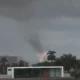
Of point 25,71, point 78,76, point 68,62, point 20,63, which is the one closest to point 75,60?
point 68,62

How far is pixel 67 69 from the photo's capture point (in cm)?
12900

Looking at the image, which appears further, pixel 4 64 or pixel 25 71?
pixel 4 64

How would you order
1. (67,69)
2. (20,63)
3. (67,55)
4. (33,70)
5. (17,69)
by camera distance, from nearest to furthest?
(33,70), (17,69), (20,63), (67,69), (67,55)

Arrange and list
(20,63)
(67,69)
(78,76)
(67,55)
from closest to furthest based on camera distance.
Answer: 1. (78,76)
2. (20,63)
3. (67,69)
4. (67,55)

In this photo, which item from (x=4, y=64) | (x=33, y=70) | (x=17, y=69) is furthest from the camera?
(x=4, y=64)

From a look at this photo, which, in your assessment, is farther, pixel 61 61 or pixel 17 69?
pixel 61 61

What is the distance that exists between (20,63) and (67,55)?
94.3ft

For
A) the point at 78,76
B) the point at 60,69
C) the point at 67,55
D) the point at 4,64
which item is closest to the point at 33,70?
the point at 60,69

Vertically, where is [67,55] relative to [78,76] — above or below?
above

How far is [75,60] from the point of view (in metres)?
133

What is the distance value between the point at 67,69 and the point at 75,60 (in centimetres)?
610

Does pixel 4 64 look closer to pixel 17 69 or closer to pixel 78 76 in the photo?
pixel 17 69

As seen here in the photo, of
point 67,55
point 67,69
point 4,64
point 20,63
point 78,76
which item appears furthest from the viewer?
point 4,64

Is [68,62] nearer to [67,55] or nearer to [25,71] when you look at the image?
[67,55]
